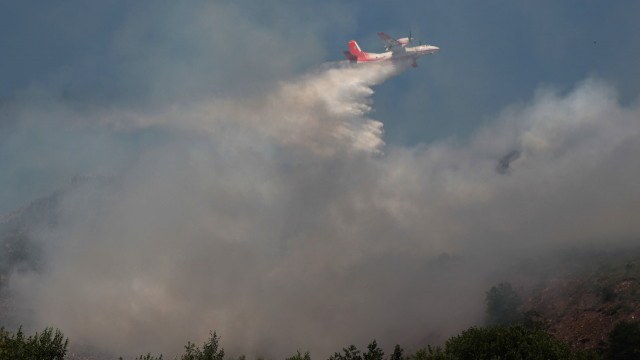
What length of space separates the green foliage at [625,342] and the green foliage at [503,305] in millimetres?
49286

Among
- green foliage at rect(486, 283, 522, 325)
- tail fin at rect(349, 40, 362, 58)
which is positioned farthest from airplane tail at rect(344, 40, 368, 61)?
green foliage at rect(486, 283, 522, 325)

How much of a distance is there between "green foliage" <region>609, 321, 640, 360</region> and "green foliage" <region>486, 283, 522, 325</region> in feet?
162

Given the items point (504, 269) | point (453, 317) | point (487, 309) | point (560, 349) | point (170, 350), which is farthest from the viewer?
point (170, 350)

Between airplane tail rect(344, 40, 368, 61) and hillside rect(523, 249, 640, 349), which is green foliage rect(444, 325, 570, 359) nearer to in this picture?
hillside rect(523, 249, 640, 349)

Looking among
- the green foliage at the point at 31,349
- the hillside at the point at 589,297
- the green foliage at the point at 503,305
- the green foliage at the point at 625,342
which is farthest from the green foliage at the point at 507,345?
the green foliage at the point at 503,305

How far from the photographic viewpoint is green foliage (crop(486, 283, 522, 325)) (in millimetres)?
127525

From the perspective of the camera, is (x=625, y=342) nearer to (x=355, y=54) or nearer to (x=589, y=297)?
(x=589, y=297)

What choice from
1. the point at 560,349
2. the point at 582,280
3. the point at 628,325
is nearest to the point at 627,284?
the point at 582,280

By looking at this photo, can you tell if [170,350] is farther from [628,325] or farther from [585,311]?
[628,325]

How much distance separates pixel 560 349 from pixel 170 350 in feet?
550

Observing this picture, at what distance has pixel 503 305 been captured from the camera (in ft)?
430

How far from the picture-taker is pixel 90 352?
19525 cm

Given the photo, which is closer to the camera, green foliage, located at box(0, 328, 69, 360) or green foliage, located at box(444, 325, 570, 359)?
green foliage, located at box(444, 325, 570, 359)

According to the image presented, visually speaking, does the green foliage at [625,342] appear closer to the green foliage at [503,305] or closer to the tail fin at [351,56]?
the green foliage at [503,305]
